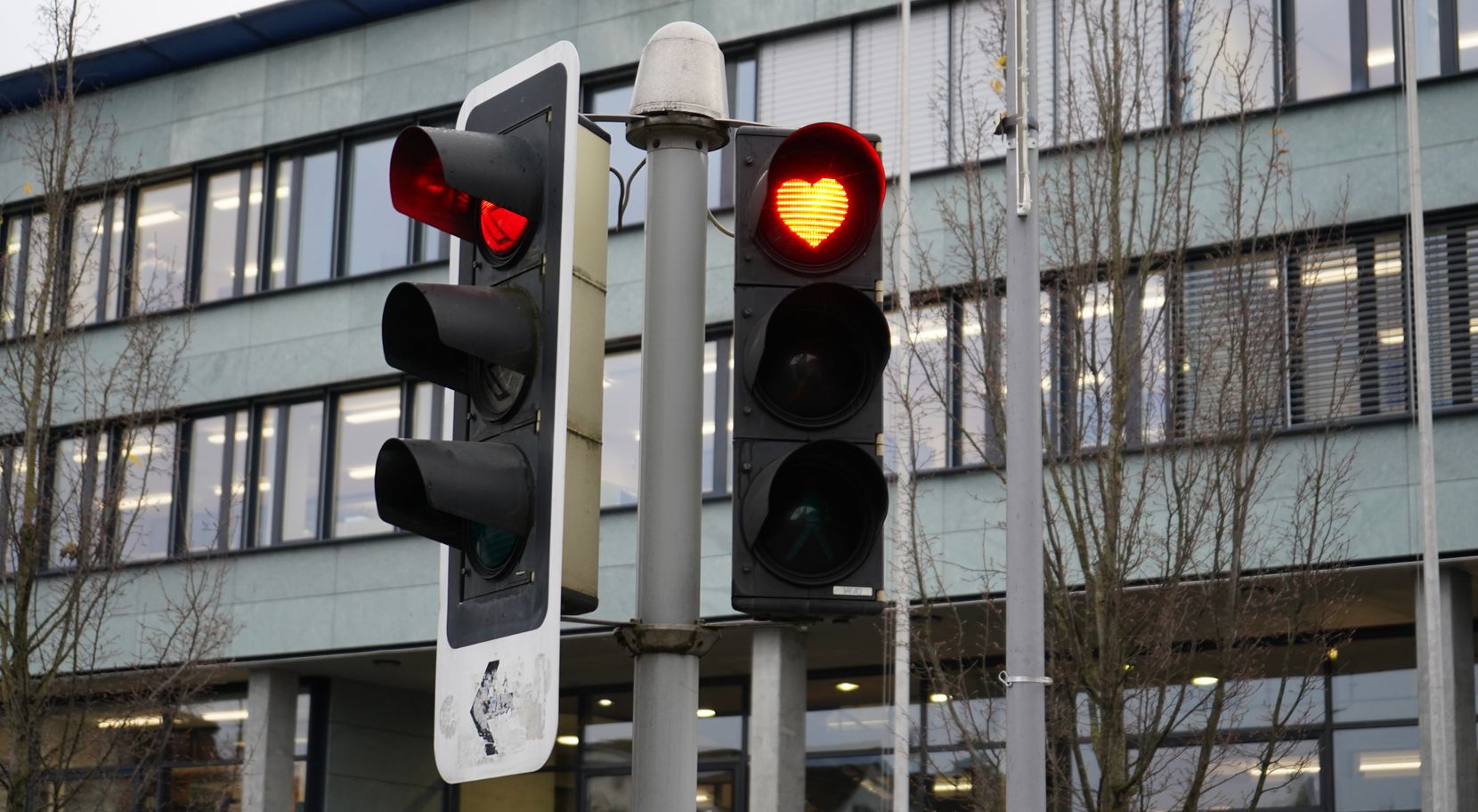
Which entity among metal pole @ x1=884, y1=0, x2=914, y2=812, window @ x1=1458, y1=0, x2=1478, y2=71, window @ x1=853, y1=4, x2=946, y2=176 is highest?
window @ x1=853, y1=4, x2=946, y2=176

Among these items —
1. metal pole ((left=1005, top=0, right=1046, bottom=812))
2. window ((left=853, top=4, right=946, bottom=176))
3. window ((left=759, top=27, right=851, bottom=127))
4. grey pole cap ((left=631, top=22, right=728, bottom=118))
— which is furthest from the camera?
window ((left=759, top=27, right=851, bottom=127))

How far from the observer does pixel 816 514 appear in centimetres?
473

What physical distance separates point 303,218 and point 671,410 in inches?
972

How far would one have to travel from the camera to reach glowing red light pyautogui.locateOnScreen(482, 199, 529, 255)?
4.60 m

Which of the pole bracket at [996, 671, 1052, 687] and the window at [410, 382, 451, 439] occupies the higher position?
the window at [410, 382, 451, 439]

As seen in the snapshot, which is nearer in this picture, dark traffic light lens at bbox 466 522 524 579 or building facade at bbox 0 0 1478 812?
dark traffic light lens at bbox 466 522 524 579

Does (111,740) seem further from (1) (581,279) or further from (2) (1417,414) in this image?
(1) (581,279)

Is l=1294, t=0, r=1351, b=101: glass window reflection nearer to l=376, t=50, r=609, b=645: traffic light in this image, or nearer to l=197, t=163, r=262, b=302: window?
l=197, t=163, r=262, b=302: window

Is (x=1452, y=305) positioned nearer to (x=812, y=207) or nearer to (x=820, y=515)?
(x=812, y=207)

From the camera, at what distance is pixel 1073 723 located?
15117mm

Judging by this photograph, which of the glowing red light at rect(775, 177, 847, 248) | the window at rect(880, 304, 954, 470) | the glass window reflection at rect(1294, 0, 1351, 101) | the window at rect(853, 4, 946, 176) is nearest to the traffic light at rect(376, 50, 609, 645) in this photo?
the glowing red light at rect(775, 177, 847, 248)

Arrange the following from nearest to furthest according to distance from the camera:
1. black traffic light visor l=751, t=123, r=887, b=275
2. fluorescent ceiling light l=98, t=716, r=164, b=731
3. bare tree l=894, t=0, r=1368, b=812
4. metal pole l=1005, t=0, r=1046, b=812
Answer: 1. black traffic light visor l=751, t=123, r=887, b=275
2. metal pole l=1005, t=0, r=1046, b=812
3. bare tree l=894, t=0, r=1368, b=812
4. fluorescent ceiling light l=98, t=716, r=164, b=731

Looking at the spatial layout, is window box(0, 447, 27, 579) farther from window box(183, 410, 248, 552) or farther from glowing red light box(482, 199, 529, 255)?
glowing red light box(482, 199, 529, 255)

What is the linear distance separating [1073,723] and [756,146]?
35.4 feet
